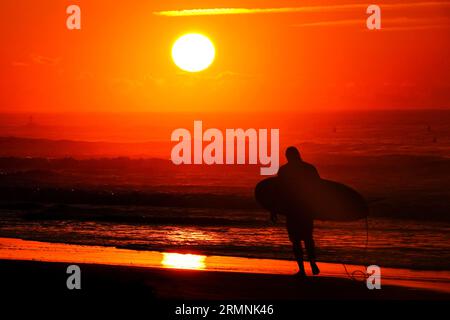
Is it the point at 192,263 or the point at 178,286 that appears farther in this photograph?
the point at 192,263

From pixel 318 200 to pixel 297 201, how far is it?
→ 1.92 ft

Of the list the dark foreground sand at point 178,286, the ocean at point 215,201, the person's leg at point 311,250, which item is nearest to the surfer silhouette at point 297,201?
the person's leg at point 311,250

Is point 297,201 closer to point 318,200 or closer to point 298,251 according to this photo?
point 318,200

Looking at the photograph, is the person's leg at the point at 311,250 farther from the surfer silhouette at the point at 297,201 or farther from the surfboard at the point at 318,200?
the surfboard at the point at 318,200

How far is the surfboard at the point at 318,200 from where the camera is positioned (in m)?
11.7

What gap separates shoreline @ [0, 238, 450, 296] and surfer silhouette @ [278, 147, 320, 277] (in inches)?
21.5

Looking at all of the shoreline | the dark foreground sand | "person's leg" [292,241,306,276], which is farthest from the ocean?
the dark foreground sand

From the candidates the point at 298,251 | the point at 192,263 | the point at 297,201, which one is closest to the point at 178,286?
the point at 298,251

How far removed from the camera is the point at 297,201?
38.0 feet

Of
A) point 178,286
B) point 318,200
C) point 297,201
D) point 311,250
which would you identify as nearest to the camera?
point 178,286

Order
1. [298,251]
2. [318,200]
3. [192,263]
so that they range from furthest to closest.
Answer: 1. [192,263]
2. [318,200]
3. [298,251]
